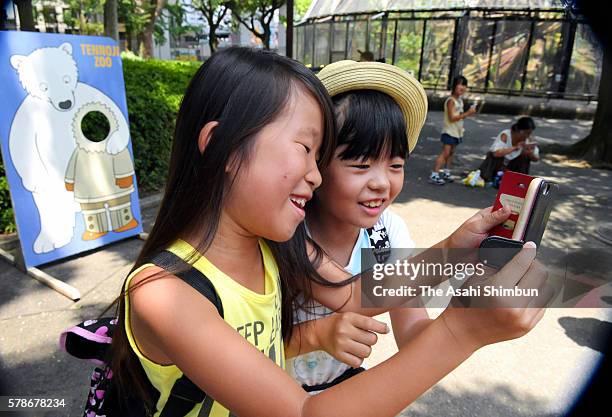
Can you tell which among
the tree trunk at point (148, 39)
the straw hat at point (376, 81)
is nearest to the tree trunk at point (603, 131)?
the straw hat at point (376, 81)

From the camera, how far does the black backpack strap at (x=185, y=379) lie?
0.91m

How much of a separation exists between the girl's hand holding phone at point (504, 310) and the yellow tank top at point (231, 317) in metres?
0.42

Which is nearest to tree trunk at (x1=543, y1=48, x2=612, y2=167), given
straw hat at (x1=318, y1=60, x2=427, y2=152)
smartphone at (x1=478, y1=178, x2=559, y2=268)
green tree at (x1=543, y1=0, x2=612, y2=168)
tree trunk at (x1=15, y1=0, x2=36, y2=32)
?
green tree at (x1=543, y1=0, x2=612, y2=168)

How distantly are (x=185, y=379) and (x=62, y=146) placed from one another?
3117 mm

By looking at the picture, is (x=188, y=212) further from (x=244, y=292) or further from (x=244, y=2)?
(x=244, y=2)

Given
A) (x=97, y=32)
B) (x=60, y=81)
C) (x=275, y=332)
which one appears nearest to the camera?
(x=275, y=332)

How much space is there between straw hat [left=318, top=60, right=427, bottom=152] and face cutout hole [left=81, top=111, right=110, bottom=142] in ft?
12.0

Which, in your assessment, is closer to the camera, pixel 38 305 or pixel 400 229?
pixel 400 229

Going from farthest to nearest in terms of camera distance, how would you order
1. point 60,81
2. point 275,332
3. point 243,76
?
point 60,81
point 275,332
point 243,76

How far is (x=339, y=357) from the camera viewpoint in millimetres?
1020

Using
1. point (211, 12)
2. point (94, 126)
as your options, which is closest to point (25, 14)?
point (94, 126)

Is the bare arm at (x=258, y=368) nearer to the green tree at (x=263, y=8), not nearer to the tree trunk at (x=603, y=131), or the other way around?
the tree trunk at (x=603, y=131)

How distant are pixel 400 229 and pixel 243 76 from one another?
79 cm

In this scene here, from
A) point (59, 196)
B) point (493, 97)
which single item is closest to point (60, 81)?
point (59, 196)
